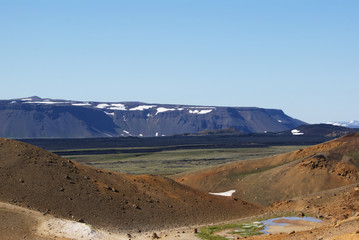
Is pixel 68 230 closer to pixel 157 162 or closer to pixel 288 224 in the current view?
pixel 288 224

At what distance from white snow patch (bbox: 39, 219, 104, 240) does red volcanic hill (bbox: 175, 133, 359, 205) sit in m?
31.3

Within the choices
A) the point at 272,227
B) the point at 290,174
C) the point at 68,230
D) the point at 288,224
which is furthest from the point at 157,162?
the point at 68,230

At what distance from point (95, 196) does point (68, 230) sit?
822 centimetres

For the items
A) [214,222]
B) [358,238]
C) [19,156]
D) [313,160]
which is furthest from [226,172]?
[358,238]

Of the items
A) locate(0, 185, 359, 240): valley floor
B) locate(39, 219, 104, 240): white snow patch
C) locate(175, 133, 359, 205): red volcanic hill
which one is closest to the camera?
locate(0, 185, 359, 240): valley floor

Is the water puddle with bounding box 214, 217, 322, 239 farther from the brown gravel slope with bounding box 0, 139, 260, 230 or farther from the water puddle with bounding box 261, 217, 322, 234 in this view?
the brown gravel slope with bounding box 0, 139, 260, 230

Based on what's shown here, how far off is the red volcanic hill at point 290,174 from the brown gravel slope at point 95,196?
13.8 meters

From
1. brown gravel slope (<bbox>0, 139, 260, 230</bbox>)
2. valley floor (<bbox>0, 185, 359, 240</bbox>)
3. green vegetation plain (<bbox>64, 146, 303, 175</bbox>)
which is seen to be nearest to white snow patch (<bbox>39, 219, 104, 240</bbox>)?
valley floor (<bbox>0, 185, 359, 240</bbox>)

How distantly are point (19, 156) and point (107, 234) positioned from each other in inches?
476

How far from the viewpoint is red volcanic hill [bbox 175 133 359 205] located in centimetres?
6681

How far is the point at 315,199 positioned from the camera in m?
54.8

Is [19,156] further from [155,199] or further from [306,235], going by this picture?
[306,235]

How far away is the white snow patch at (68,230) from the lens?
121 ft

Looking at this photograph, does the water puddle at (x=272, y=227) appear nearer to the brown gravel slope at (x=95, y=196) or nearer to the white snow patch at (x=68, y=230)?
the brown gravel slope at (x=95, y=196)
